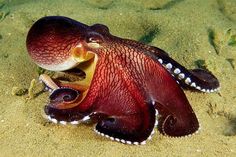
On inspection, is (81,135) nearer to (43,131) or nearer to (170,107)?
(43,131)

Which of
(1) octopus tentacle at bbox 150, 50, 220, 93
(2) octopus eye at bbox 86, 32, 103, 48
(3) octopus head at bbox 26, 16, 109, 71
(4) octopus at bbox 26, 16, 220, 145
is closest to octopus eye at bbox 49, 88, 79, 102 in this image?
(4) octopus at bbox 26, 16, 220, 145

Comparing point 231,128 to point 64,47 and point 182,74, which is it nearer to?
point 182,74

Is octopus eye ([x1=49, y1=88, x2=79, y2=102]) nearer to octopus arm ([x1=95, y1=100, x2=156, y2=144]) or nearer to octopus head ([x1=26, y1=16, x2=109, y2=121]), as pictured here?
octopus head ([x1=26, y1=16, x2=109, y2=121])

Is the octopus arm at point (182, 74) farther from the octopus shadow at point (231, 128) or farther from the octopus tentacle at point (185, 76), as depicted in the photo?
the octopus shadow at point (231, 128)

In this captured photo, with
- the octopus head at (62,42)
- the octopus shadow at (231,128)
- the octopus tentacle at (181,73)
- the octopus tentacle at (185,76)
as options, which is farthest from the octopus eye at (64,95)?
the octopus shadow at (231,128)

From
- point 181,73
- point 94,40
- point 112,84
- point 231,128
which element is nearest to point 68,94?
point 112,84
